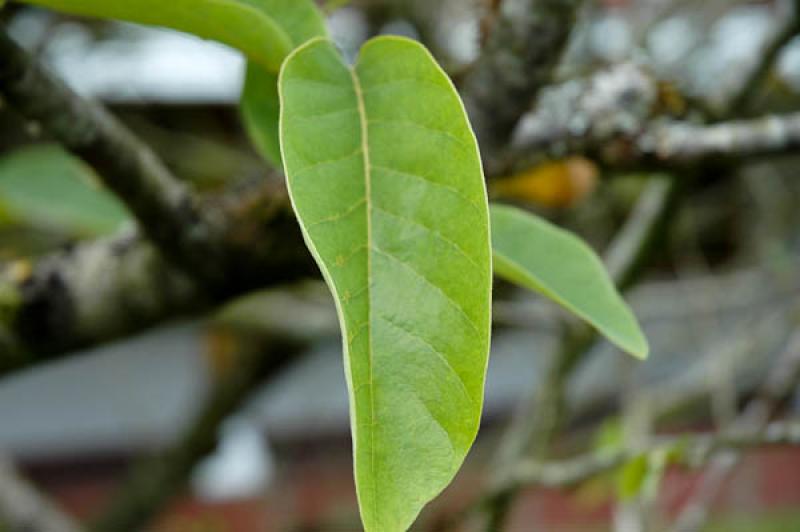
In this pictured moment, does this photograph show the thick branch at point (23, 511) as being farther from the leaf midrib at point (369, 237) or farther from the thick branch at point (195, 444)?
the leaf midrib at point (369, 237)

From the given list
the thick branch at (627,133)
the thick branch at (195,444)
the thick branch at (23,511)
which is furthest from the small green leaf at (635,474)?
the thick branch at (195,444)

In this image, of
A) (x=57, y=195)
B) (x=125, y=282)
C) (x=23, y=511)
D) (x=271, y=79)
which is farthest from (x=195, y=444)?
(x=271, y=79)

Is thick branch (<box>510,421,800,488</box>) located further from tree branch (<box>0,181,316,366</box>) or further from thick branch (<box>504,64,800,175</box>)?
tree branch (<box>0,181,316,366</box>)

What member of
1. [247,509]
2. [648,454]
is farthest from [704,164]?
[247,509]

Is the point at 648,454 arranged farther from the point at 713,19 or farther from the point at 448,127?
the point at 713,19

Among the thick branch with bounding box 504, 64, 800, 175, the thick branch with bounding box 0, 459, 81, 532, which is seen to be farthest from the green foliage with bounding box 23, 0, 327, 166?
the thick branch with bounding box 0, 459, 81, 532

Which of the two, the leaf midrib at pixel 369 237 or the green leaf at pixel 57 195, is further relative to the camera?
the green leaf at pixel 57 195

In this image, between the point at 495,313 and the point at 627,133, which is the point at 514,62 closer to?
the point at 627,133
